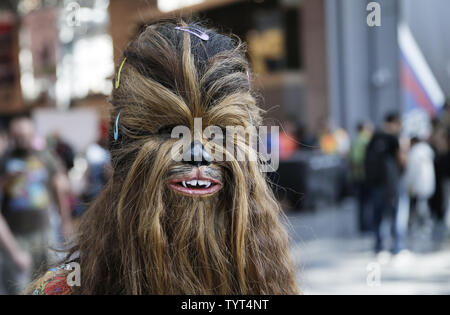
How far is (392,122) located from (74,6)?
5.75m

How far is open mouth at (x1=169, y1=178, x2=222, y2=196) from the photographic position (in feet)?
3.43

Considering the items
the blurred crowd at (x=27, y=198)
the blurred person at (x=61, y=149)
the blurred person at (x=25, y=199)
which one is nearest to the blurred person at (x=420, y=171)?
the blurred crowd at (x=27, y=198)

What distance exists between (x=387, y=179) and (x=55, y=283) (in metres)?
6.16

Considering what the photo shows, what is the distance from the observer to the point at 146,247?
1039mm

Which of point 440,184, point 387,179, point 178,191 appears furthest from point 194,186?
point 440,184

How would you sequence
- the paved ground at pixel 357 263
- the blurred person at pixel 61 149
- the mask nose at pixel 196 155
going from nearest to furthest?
the mask nose at pixel 196 155
the paved ground at pixel 357 263
the blurred person at pixel 61 149

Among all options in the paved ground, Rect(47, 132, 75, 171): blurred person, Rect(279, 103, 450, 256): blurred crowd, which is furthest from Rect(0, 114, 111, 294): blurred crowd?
Rect(279, 103, 450, 256): blurred crowd

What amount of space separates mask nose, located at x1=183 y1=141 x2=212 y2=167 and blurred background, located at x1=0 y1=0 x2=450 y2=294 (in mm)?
2578

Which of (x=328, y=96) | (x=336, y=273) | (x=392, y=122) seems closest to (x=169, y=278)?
(x=336, y=273)

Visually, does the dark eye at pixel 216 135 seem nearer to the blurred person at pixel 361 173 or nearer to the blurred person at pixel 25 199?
the blurred person at pixel 25 199

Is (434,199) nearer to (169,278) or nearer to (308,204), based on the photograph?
(308,204)

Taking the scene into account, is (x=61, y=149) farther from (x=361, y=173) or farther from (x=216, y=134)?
(x=216, y=134)

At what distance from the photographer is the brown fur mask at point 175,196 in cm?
104

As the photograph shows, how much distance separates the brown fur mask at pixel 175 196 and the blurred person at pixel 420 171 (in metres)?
6.24
